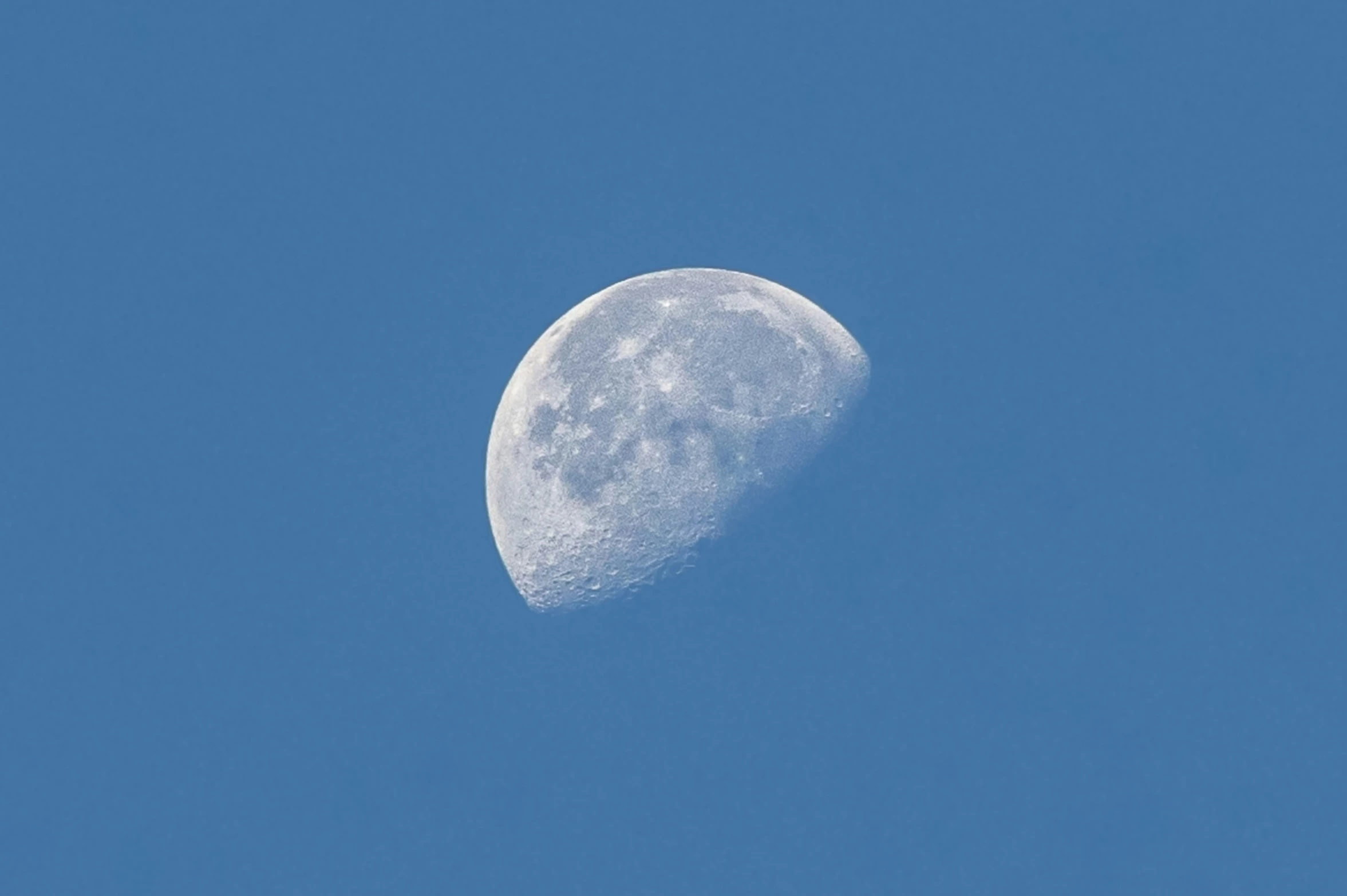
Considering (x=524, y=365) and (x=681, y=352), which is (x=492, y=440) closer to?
(x=524, y=365)

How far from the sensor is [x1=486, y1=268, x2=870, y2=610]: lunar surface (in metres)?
39.2

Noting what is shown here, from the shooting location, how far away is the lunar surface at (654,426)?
3916 centimetres

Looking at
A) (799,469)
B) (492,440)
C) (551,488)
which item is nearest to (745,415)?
(799,469)

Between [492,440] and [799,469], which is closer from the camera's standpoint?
[799,469]

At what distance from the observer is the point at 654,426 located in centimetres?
3938

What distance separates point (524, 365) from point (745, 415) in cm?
662

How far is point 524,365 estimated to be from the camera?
43781 millimetres

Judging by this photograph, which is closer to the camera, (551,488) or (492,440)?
(551,488)

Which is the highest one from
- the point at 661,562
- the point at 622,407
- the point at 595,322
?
the point at 595,322

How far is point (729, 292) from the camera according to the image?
42.2 metres

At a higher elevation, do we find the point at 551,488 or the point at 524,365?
the point at 524,365

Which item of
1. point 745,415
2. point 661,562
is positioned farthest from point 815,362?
point 661,562

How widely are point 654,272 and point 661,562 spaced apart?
8.01m

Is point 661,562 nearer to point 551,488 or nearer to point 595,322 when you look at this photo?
point 551,488
